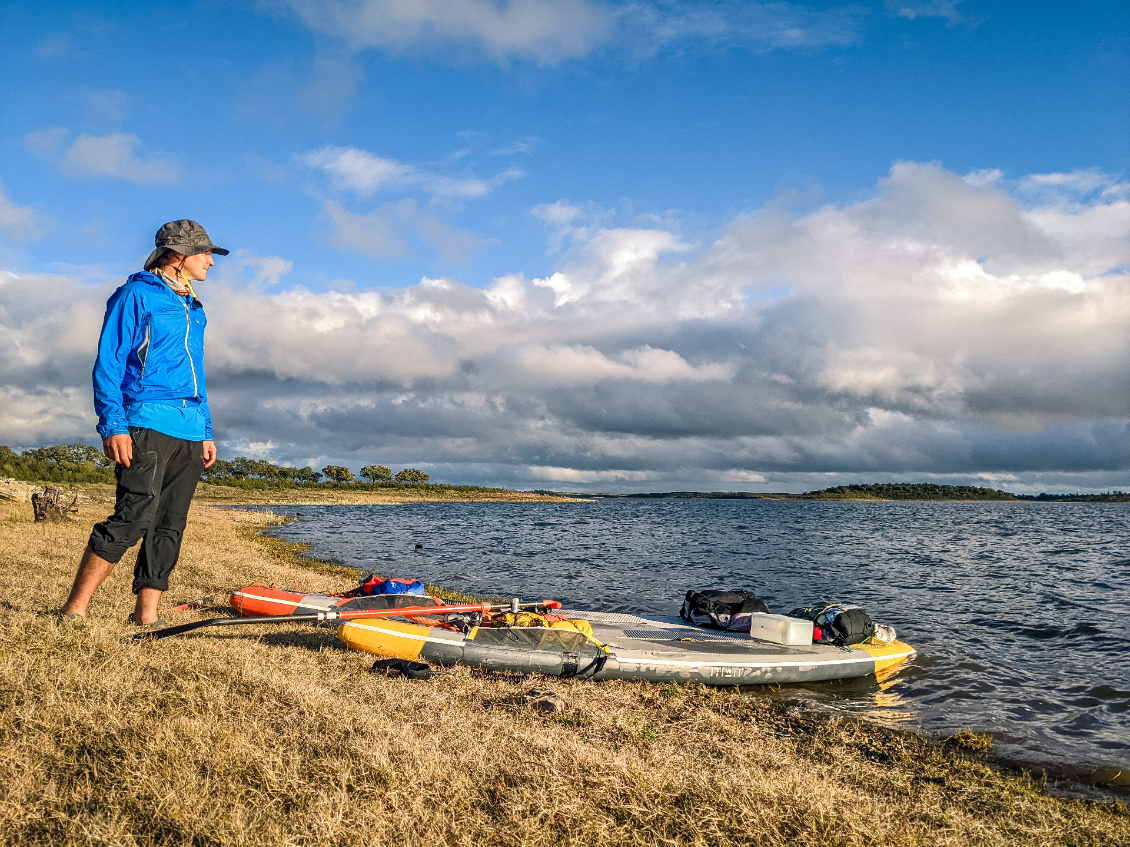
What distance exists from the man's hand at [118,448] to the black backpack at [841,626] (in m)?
Result: 8.35

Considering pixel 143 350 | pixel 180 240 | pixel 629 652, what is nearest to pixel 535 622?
pixel 629 652

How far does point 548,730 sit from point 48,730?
294 cm

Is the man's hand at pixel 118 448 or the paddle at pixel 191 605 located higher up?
the man's hand at pixel 118 448

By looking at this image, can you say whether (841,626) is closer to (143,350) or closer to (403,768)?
(403,768)

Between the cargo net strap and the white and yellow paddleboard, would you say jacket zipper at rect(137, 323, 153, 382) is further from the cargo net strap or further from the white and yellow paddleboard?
the cargo net strap

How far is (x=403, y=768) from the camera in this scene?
133 inches

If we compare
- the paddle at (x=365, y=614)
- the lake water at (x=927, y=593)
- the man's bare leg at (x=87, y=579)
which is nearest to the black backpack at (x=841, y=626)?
the lake water at (x=927, y=593)

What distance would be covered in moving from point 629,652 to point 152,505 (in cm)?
490

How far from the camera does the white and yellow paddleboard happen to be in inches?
253

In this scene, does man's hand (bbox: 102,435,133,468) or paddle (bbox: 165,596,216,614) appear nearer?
man's hand (bbox: 102,435,133,468)

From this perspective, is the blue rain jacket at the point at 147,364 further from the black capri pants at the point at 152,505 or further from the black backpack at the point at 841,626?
the black backpack at the point at 841,626

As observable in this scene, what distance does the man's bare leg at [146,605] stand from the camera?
5.59 meters

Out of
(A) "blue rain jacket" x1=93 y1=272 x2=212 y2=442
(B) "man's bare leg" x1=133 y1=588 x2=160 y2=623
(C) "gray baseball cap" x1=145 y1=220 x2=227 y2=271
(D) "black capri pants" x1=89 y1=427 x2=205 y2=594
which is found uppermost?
(C) "gray baseball cap" x1=145 y1=220 x2=227 y2=271

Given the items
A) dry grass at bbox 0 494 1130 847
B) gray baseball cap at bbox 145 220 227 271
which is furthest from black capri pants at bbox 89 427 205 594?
gray baseball cap at bbox 145 220 227 271
